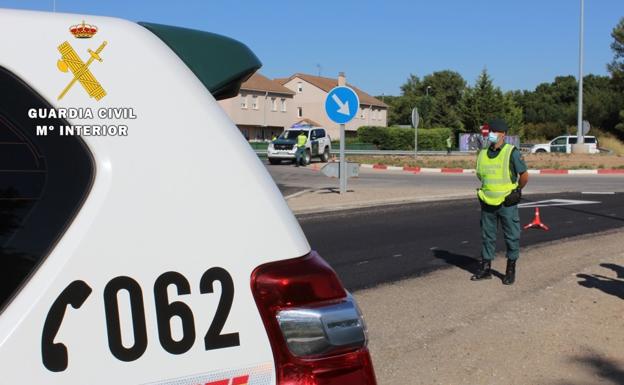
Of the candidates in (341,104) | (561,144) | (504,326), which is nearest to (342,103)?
(341,104)

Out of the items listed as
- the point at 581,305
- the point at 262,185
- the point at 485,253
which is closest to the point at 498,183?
the point at 485,253

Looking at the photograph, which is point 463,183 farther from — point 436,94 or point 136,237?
point 436,94

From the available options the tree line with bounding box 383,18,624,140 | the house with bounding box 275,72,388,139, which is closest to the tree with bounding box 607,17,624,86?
the tree line with bounding box 383,18,624,140

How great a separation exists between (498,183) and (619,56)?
61.6 metres

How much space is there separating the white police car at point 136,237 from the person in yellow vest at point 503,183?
18.6ft

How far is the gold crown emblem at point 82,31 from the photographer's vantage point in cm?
175

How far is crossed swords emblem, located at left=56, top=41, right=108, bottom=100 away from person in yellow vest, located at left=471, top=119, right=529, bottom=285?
19.8 feet

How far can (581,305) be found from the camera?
21.2 feet

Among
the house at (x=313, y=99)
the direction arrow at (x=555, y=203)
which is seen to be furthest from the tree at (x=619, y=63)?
the direction arrow at (x=555, y=203)

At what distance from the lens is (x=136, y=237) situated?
5.47ft

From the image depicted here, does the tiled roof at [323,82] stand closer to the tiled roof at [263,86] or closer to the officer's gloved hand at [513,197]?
the tiled roof at [263,86]

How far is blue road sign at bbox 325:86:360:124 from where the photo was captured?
1509cm

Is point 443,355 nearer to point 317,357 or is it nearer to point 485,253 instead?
point 485,253

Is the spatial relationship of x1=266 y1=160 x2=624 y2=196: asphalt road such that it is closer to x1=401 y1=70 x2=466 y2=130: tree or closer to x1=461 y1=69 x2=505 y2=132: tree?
x1=461 y1=69 x2=505 y2=132: tree
